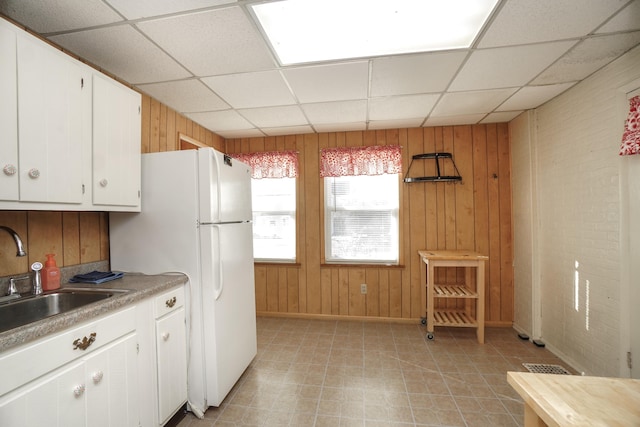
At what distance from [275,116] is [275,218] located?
1336 millimetres

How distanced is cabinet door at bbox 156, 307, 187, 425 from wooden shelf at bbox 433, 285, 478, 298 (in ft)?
7.90

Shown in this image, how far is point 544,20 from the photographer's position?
145cm

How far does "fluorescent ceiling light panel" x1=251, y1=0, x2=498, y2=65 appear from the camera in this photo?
1.43 metres

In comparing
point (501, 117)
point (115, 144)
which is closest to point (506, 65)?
point (501, 117)

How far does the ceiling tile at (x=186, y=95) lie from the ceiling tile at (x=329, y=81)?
0.74 meters

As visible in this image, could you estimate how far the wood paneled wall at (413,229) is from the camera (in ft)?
A: 10.4

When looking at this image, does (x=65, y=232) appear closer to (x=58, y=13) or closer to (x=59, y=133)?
(x=59, y=133)

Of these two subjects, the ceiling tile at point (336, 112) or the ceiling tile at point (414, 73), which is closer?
the ceiling tile at point (414, 73)

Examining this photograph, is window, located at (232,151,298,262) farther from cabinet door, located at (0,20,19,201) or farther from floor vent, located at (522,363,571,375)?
floor vent, located at (522,363,571,375)

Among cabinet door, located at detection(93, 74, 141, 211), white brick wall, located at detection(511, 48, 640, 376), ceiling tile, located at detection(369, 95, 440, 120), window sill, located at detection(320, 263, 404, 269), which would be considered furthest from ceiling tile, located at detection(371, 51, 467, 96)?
window sill, located at detection(320, 263, 404, 269)

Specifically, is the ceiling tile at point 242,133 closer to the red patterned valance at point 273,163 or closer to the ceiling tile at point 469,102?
the red patterned valance at point 273,163

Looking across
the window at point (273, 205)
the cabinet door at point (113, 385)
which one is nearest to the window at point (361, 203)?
the window at point (273, 205)

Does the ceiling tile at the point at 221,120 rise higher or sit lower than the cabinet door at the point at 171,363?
higher

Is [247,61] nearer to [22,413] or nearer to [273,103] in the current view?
[273,103]
